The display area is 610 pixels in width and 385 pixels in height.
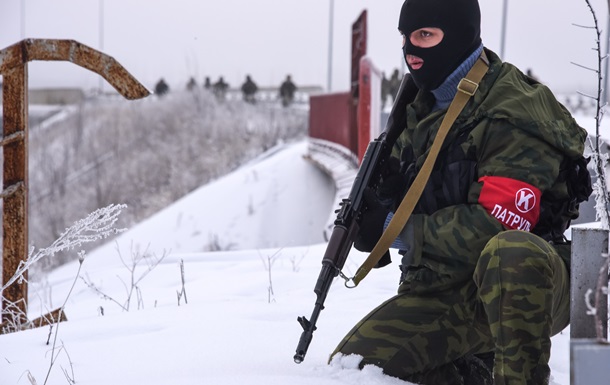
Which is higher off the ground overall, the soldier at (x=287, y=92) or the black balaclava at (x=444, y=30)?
the black balaclava at (x=444, y=30)

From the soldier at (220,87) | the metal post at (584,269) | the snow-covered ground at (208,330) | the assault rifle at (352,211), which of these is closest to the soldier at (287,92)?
the soldier at (220,87)

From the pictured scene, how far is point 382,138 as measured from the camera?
9.21 feet

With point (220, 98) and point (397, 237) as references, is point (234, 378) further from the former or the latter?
point (220, 98)

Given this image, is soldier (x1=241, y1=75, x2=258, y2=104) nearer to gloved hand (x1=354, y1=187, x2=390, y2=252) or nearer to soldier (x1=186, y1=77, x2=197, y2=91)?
soldier (x1=186, y1=77, x2=197, y2=91)

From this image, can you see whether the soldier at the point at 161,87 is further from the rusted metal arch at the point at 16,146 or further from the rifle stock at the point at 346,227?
the rifle stock at the point at 346,227

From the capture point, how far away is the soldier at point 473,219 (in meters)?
2.14

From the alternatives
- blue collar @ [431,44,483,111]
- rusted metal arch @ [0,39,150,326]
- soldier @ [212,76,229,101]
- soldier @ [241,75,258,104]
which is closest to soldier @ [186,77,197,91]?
soldier @ [212,76,229,101]

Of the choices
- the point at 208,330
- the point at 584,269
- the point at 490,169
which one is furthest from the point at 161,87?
the point at 584,269

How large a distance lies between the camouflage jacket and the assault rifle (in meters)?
0.19

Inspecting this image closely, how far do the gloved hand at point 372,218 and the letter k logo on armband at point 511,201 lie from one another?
1.31ft

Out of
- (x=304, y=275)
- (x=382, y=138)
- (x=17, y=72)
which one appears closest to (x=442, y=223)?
(x=382, y=138)

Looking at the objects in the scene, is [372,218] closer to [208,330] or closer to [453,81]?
[453,81]

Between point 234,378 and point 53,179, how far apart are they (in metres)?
25.5

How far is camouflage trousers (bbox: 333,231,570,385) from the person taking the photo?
83.1 inches
